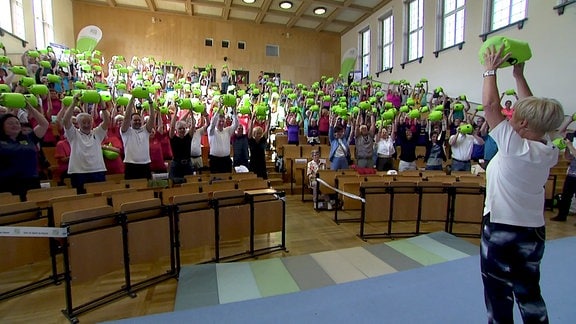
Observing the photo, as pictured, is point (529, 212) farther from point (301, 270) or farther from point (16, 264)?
point (16, 264)

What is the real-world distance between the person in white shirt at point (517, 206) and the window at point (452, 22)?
11.6m

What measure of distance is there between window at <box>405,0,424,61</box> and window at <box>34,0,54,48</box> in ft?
45.8

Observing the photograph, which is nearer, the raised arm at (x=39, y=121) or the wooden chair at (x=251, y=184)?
the raised arm at (x=39, y=121)

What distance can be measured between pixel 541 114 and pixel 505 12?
35.8 ft

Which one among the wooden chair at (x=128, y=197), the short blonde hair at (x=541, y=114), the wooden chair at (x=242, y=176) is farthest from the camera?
the wooden chair at (x=242, y=176)

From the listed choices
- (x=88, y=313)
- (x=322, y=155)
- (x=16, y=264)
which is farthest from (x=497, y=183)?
(x=322, y=155)

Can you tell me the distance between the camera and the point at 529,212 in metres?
1.38

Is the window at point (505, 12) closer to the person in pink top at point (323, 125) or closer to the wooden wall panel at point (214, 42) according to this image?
the person in pink top at point (323, 125)

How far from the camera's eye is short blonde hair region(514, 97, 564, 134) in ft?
4.23

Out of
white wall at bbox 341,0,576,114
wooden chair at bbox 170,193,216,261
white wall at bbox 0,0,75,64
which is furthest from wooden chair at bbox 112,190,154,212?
white wall at bbox 341,0,576,114

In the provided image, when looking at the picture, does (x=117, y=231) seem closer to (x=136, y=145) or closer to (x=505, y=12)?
(x=136, y=145)

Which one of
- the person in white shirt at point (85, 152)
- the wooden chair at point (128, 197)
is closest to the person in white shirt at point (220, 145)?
the person in white shirt at point (85, 152)

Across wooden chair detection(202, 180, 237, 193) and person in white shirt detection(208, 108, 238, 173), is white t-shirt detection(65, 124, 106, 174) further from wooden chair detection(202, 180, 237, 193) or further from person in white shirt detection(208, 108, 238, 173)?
person in white shirt detection(208, 108, 238, 173)

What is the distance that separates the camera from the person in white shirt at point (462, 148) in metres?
5.55
